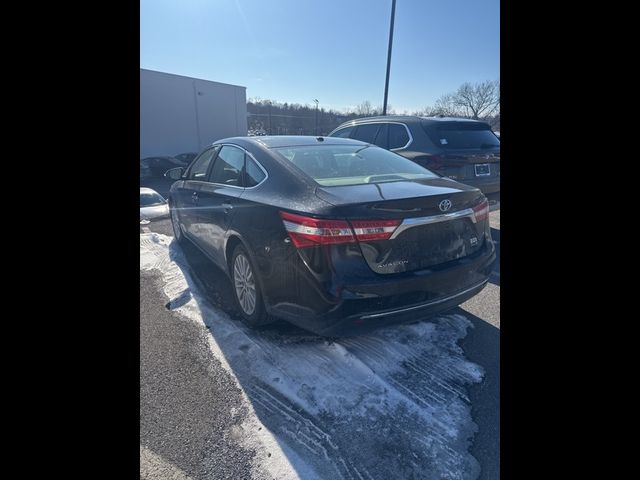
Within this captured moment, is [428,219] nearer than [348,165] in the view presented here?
Yes

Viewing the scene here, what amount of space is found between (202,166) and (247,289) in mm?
2176

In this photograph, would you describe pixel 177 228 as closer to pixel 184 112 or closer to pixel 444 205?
pixel 444 205

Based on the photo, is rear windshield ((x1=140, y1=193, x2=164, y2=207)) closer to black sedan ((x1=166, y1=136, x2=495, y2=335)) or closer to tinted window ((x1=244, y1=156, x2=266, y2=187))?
black sedan ((x1=166, y1=136, x2=495, y2=335))

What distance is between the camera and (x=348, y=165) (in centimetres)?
312

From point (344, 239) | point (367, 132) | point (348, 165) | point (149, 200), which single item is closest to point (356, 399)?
point (344, 239)

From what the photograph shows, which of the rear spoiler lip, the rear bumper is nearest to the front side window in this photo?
the rear bumper

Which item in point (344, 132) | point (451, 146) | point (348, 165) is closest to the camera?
point (348, 165)

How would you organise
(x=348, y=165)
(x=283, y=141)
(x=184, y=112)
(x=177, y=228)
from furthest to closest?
(x=184, y=112) → (x=177, y=228) → (x=283, y=141) → (x=348, y=165)

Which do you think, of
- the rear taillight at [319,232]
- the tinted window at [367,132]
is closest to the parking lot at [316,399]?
the rear taillight at [319,232]

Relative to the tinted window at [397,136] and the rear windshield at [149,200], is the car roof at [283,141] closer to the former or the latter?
the tinted window at [397,136]

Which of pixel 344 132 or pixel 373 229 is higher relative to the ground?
pixel 344 132
